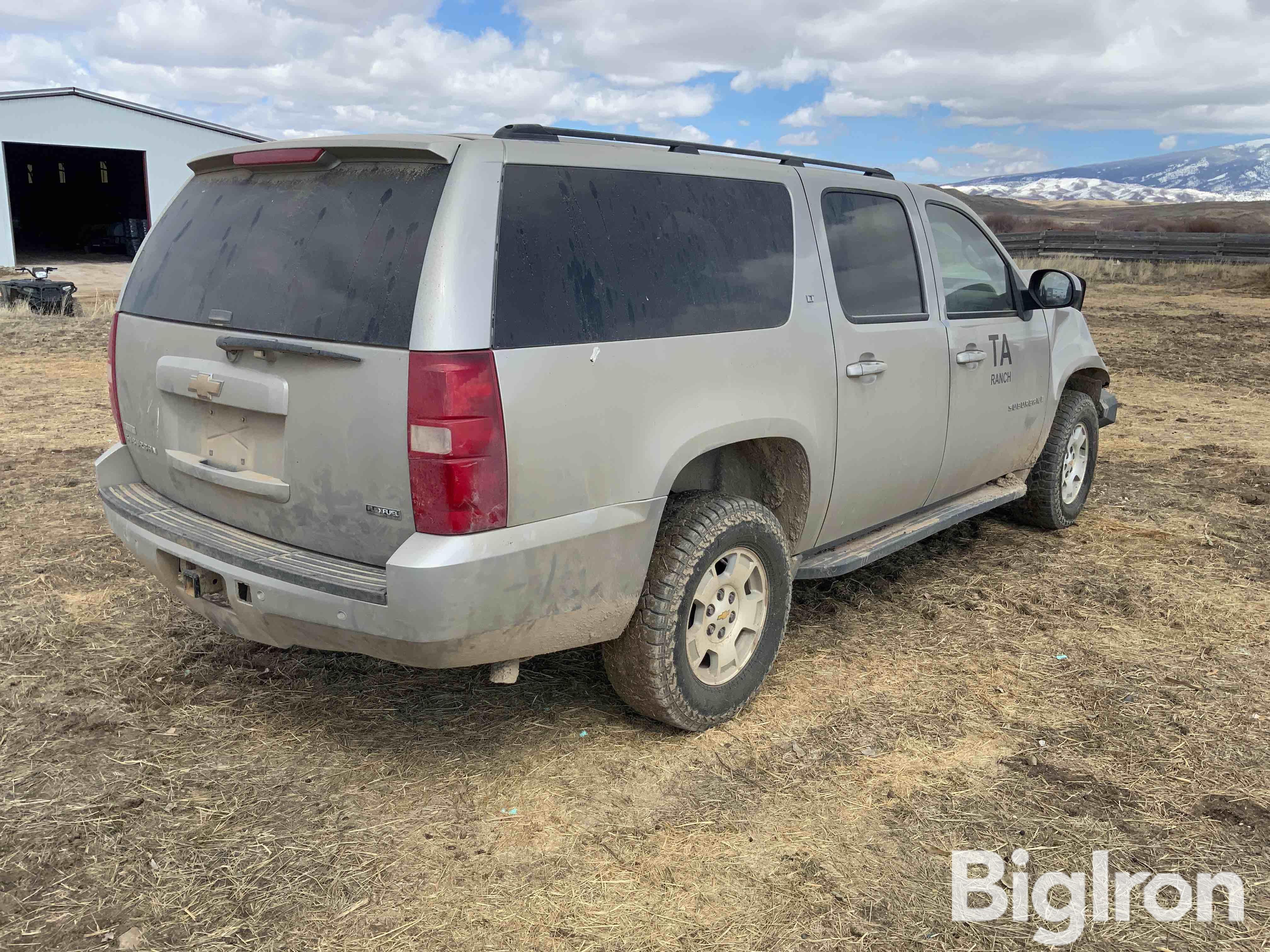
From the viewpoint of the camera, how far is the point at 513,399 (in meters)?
2.80

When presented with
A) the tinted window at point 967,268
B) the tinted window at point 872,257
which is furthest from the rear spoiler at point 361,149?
the tinted window at point 967,268

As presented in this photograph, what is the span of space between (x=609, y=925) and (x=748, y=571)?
1.41m

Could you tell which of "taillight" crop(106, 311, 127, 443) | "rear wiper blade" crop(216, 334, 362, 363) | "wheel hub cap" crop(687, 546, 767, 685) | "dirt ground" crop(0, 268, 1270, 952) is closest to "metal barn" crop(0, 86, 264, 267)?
"taillight" crop(106, 311, 127, 443)

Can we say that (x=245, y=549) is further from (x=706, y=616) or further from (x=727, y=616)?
(x=727, y=616)

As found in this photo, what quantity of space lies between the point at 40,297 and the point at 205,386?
50.0 feet

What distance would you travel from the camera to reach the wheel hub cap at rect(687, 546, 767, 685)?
140 inches

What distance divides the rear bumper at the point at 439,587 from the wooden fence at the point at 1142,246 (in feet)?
93.9

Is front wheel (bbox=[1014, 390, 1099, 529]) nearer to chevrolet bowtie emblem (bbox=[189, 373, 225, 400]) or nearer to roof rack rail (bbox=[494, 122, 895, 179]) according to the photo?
roof rack rail (bbox=[494, 122, 895, 179])

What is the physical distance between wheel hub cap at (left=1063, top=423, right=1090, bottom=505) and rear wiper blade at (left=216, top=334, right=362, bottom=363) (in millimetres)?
4511

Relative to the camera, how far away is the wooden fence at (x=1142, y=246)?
26.9 m

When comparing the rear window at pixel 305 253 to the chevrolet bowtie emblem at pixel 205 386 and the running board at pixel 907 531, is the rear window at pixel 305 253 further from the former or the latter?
the running board at pixel 907 531

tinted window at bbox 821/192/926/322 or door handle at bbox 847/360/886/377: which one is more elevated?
tinted window at bbox 821/192/926/322

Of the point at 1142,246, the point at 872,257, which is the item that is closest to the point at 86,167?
the point at 1142,246

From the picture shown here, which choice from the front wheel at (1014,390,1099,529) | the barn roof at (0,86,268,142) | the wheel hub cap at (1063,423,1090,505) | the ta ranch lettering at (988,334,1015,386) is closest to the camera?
the ta ranch lettering at (988,334,1015,386)
